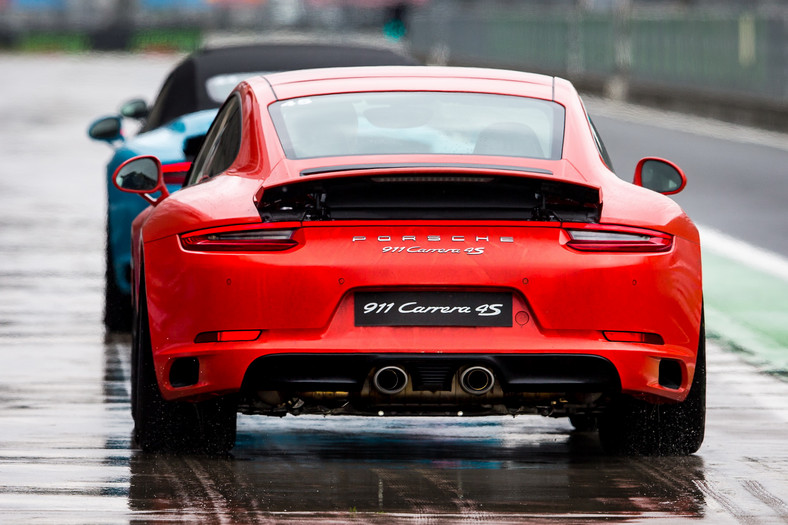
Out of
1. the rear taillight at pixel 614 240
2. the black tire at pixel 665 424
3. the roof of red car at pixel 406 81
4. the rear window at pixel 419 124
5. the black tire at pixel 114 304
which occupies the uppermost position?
the roof of red car at pixel 406 81

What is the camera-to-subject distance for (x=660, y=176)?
7.42m

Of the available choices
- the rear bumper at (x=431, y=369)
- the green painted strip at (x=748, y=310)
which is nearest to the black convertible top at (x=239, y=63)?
the green painted strip at (x=748, y=310)

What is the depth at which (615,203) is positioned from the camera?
629cm

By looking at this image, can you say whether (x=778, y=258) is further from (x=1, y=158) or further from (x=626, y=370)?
(x=1, y=158)

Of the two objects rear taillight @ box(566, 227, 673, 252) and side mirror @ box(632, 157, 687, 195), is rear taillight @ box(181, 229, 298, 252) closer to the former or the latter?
rear taillight @ box(566, 227, 673, 252)

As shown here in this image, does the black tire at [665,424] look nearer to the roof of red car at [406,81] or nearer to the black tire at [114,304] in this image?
the roof of red car at [406,81]

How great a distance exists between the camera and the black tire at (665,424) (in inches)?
260

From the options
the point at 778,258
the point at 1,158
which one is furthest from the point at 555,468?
the point at 1,158

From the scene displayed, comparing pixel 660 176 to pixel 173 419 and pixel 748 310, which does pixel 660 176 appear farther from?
pixel 748 310

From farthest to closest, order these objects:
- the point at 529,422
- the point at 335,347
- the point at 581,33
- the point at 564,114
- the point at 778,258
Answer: the point at 581,33, the point at 778,258, the point at 529,422, the point at 564,114, the point at 335,347

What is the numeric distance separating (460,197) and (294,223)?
21.6 inches

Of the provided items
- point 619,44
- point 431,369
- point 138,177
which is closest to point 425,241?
point 431,369

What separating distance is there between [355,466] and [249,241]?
95cm

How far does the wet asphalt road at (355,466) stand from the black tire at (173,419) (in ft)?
0.26
